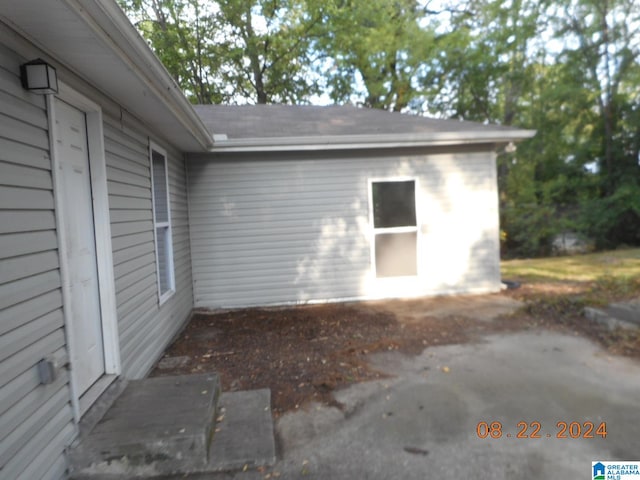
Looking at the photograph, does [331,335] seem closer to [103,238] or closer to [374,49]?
[103,238]

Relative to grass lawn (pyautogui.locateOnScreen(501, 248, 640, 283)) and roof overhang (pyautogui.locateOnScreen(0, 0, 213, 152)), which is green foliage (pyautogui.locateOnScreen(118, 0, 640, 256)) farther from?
roof overhang (pyautogui.locateOnScreen(0, 0, 213, 152))

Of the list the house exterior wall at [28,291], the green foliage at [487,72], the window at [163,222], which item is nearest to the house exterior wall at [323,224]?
the window at [163,222]

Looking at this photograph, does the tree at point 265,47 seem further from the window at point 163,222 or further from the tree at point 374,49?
the window at point 163,222

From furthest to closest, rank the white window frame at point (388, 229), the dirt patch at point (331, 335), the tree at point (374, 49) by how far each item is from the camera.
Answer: the tree at point (374, 49), the white window frame at point (388, 229), the dirt patch at point (331, 335)

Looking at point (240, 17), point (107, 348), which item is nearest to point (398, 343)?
point (107, 348)

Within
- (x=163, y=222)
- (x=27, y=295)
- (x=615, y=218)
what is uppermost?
(x=163, y=222)

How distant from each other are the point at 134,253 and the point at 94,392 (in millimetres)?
1375

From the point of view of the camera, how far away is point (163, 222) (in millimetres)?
5148

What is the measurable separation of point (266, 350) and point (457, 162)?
4586 millimetres

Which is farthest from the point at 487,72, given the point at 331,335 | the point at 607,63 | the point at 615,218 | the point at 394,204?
the point at 331,335

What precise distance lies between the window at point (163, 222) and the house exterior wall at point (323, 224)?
4.71ft

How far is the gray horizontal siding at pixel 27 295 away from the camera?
1.92m

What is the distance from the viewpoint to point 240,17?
1650 centimetres

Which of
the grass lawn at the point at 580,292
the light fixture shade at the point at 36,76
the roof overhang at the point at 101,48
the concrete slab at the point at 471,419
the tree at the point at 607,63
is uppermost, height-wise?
the tree at the point at 607,63
